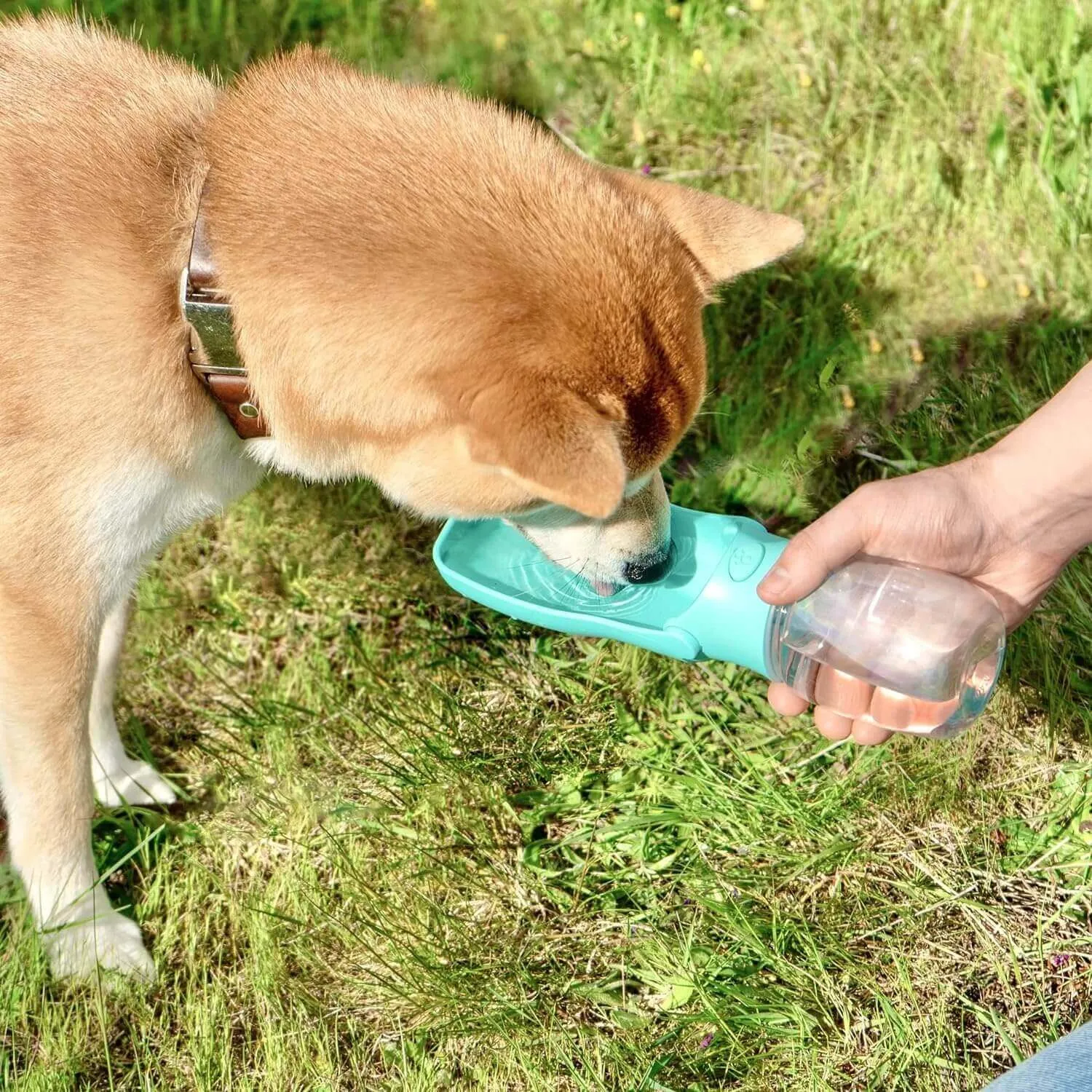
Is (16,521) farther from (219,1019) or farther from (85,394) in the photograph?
(219,1019)

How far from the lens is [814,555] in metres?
2.39

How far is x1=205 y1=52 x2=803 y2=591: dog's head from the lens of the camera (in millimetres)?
2080

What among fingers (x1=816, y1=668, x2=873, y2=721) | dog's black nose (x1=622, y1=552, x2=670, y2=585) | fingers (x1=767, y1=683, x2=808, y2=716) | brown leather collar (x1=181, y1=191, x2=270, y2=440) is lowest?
fingers (x1=767, y1=683, x2=808, y2=716)

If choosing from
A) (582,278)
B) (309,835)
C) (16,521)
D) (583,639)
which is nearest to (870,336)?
(583,639)

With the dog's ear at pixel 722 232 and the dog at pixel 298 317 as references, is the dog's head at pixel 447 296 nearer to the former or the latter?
the dog at pixel 298 317

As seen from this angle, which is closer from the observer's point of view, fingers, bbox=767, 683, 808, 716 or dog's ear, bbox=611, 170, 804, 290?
dog's ear, bbox=611, 170, 804, 290

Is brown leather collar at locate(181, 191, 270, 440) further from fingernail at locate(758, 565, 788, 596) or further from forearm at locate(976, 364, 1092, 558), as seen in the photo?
forearm at locate(976, 364, 1092, 558)

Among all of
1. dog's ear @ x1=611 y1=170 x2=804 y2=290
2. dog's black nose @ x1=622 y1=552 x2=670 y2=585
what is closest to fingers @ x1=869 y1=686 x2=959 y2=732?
dog's black nose @ x1=622 y1=552 x2=670 y2=585

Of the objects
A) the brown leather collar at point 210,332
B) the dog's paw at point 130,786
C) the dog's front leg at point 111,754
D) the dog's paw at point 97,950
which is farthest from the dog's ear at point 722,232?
the dog's paw at point 97,950

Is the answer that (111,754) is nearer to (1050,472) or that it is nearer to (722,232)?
(722,232)

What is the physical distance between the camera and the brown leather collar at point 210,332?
7.32ft

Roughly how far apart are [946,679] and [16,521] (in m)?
2.03

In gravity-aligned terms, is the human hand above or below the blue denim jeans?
above

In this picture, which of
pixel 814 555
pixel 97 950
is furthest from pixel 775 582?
pixel 97 950
